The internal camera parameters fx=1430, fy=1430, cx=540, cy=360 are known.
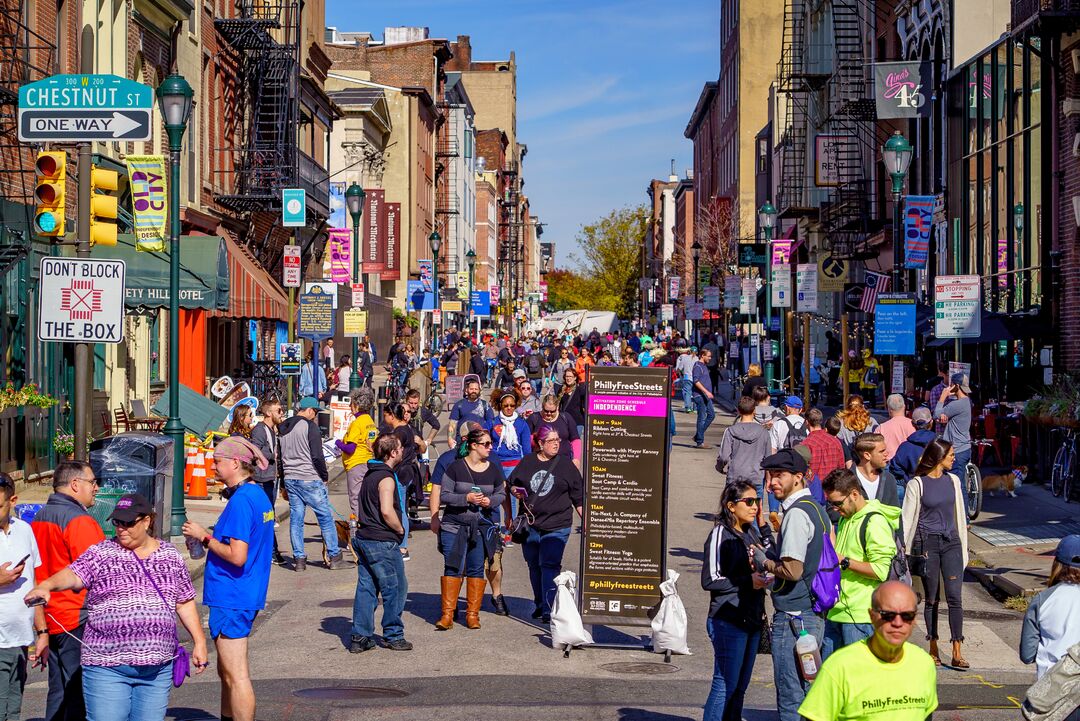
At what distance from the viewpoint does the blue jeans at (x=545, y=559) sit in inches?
485

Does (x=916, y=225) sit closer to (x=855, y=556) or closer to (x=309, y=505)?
(x=309, y=505)

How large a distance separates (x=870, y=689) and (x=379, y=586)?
656 centimetres

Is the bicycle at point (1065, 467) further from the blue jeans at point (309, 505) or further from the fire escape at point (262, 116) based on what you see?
the fire escape at point (262, 116)

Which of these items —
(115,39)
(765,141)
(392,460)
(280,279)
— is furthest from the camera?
(765,141)

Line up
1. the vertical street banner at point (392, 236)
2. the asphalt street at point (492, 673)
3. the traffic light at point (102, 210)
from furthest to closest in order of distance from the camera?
the vertical street banner at point (392, 236) → the traffic light at point (102, 210) → the asphalt street at point (492, 673)

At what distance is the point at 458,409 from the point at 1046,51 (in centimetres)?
1419

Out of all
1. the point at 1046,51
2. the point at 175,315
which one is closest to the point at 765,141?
the point at 1046,51

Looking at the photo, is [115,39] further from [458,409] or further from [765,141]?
[765,141]

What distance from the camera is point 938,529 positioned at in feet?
35.7

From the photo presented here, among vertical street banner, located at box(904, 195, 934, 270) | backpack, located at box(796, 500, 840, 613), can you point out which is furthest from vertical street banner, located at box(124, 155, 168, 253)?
backpack, located at box(796, 500, 840, 613)

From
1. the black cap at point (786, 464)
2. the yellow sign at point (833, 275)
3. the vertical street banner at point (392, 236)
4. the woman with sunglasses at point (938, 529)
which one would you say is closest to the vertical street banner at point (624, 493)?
the woman with sunglasses at point (938, 529)

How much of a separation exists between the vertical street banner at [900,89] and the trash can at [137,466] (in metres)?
15.9

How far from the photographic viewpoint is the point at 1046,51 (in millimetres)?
25531

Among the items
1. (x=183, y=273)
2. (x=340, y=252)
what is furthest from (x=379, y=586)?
(x=340, y=252)
